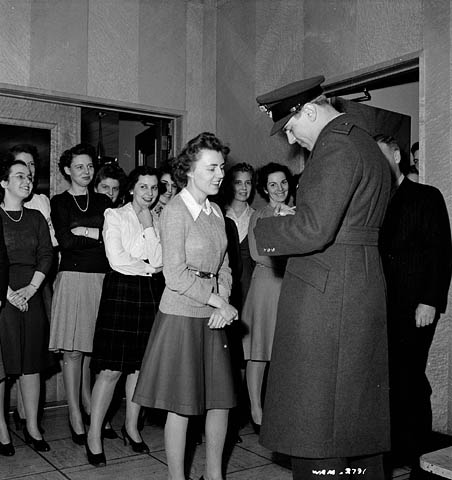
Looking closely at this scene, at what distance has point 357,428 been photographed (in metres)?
1.69

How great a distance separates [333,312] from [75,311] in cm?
182

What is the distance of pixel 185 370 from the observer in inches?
85.9

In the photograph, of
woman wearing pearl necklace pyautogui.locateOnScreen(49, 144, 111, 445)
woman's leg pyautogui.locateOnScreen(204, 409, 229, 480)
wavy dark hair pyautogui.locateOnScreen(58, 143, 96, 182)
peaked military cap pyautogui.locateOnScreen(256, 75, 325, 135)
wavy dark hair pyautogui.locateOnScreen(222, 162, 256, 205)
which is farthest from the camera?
wavy dark hair pyautogui.locateOnScreen(222, 162, 256, 205)

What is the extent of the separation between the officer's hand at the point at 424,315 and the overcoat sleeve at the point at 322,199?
3.84 feet

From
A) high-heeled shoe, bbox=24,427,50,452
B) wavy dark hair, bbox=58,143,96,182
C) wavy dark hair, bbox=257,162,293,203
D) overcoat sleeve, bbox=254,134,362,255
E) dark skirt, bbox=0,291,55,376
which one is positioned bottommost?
high-heeled shoe, bbox=24,427,50,452

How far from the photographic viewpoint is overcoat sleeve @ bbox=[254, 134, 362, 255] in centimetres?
164

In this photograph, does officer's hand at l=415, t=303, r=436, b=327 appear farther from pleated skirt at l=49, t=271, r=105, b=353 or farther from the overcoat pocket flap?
pleated skirt at l=49, t=271, r=105, b=353

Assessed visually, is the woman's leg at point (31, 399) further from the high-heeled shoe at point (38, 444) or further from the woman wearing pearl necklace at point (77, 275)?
the woman wearing pearl necklace at point (77, 275)

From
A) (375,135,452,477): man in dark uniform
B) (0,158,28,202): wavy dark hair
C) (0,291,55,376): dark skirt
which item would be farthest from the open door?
(0,291,55,376): dark skirt

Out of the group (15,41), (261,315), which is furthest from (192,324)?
(15,41)

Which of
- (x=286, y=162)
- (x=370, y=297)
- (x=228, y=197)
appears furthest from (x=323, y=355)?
(x=286, y=162)

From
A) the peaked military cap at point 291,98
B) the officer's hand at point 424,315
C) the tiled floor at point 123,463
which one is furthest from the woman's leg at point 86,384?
the peaked military cap at point 291,98

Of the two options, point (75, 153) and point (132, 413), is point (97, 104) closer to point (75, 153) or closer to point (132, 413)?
point (75, 153)

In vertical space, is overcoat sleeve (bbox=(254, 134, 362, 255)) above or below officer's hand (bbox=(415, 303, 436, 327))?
above
